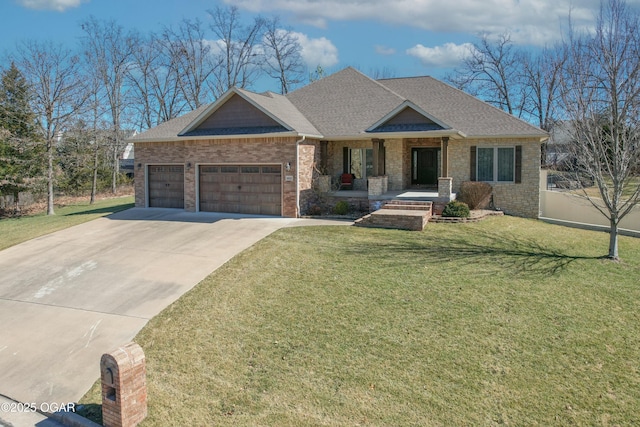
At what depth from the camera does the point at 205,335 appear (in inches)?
316

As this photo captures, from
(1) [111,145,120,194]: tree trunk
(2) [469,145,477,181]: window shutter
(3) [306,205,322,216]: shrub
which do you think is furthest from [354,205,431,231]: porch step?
(1) [111,145,120,194]: tree trunk

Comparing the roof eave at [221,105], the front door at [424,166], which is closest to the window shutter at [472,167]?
the front door at [424,166]

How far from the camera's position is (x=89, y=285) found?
10.5 metres

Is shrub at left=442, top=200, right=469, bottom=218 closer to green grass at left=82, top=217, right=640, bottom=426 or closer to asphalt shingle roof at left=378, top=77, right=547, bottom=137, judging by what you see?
asphalt shingle roof at left=378, top=77, right=547, bottom=137

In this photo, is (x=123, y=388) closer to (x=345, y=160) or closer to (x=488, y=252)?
(x=488, y=252)

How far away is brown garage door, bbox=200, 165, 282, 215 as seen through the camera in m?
17.6

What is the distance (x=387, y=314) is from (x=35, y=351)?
20.0 feet

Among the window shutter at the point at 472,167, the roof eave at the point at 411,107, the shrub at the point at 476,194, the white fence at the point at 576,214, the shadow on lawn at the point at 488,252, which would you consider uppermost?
the roof eave at the point at 411,107

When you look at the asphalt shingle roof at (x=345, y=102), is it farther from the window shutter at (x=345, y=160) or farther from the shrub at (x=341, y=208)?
the shrub at (x=341, y=208)

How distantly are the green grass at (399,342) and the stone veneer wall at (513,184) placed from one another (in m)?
6.84

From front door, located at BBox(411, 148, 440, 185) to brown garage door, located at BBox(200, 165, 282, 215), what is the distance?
715 cm

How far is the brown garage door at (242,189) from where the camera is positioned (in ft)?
57.8

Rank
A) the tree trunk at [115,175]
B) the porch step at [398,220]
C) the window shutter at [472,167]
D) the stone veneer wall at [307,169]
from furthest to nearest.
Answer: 1. the tree trunk at [115,175]
2. the window shutter at [472,167]
3. the stone veneer wall at [307,169]
4. the porch step at [398,220]

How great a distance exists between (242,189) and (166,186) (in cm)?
416
